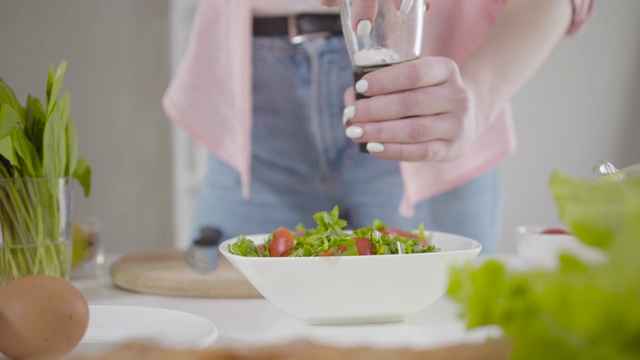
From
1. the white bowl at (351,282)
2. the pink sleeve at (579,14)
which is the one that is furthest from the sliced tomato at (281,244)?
the pink sleeve at (579,14)

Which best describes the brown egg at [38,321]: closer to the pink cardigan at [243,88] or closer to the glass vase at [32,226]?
the glass vase at [32,226]

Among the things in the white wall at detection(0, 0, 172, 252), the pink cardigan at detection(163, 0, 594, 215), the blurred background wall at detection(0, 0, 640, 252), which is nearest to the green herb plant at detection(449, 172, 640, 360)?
the pink cardigan at detection(163, 0, 594, 215)

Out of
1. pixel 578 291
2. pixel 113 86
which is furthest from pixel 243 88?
pixel 113 86

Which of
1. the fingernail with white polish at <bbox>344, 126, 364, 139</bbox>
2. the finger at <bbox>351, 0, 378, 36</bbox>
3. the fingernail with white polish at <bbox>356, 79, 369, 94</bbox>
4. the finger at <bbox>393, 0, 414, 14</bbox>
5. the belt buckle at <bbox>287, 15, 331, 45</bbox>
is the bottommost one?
the fingernail with white polish at <bbox>344, 126, 364, 139</bbox>

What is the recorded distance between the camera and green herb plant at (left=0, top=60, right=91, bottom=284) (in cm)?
81

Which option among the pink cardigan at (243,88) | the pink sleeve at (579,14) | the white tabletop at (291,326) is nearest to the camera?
the white tabletop at (291,326)

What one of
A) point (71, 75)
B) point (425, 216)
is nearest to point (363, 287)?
point (425, 216)

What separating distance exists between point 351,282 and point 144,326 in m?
0.22

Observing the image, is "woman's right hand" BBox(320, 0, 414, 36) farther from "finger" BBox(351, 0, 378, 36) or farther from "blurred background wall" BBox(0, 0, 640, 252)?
"blurred background wall" BBox(0, 0, 640, 252)

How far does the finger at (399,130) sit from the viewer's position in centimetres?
84

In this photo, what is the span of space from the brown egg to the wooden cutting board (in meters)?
0.35

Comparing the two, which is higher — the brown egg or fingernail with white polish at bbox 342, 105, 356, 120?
fingernail with white polish at bbox 342, 105, 356, 120

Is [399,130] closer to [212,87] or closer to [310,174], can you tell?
[310,174]

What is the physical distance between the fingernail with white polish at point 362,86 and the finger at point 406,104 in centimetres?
1
